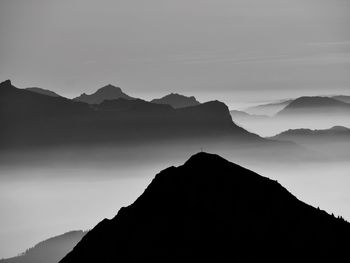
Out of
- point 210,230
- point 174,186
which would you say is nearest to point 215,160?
point 174,186

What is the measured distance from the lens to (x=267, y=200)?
174500 millimetres

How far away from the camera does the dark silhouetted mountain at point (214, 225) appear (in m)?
158

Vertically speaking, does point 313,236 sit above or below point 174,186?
below

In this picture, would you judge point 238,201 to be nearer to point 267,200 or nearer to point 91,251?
point 267,200

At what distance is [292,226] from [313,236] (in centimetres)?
520

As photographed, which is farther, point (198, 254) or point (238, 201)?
point (238, 201)

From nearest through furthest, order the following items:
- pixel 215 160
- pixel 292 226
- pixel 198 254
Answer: pixel 198 254 < pixel 292 226 < pixel 215 160

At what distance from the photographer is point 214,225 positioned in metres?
164

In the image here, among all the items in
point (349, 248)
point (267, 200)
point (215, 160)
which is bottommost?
point (349, 248)

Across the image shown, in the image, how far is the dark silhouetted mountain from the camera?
157875 mm

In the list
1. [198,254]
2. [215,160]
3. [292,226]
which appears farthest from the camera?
[215,160]

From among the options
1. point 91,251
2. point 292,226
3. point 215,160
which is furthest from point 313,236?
point 91,251

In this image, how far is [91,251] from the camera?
16875 centimetres

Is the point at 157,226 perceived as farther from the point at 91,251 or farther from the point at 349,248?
the point at 349,248
